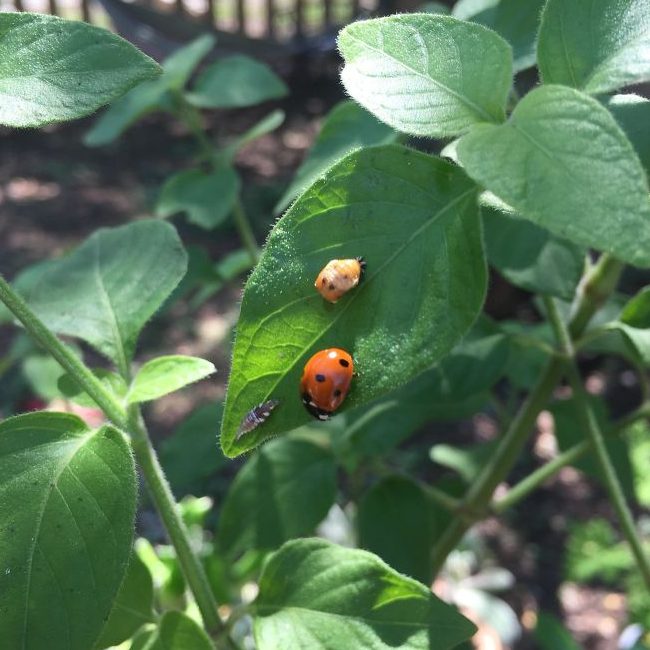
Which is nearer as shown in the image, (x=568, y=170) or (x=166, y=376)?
(x=568, y=170)

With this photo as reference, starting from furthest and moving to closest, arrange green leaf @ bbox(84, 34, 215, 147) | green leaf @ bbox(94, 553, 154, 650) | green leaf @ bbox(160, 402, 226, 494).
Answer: green leaf @ bbox(84, 34, 215, 147)
green leaf @ bbox(160, 402, 226, 494)
green leaf @ bbox(94, 553, 154, 650)

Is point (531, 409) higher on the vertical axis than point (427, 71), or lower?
lower

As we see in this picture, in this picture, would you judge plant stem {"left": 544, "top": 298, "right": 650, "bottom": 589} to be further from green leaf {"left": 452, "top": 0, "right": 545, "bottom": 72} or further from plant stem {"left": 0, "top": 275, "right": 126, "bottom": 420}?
plant stem {"left": 0, "top": 275, "right": 126, "bottom": 420}

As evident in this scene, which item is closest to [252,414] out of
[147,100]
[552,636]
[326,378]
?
[326,378]

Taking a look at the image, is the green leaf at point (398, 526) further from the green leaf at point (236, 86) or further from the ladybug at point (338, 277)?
the green leaf at point (236, 86)

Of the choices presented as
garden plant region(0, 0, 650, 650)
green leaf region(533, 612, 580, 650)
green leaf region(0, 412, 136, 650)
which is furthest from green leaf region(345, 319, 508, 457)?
green leaf region(533, 612, 580, 650)

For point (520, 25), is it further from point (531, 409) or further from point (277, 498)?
point (277, 498)

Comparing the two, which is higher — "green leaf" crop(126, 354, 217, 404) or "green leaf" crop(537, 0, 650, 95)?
"green leaf" crop(537, 0, 650, 95)

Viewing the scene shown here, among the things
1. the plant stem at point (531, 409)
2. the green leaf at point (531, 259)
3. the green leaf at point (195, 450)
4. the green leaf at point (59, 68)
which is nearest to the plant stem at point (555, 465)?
the plant stem at point (531, 409)
